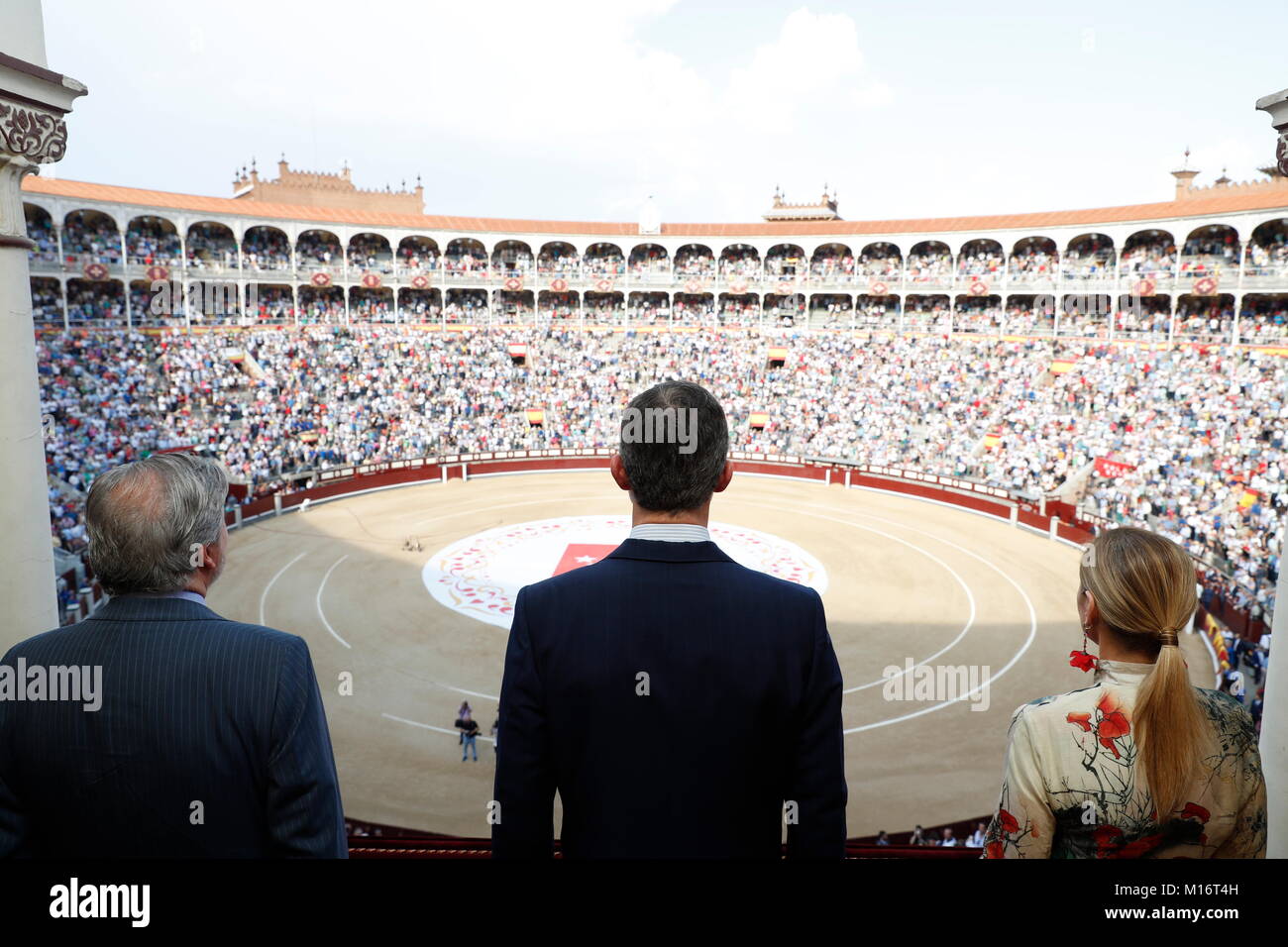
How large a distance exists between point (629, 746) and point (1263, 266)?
129 ft

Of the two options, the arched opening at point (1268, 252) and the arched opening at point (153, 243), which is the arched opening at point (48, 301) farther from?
the arched opening at point (1268, 252)

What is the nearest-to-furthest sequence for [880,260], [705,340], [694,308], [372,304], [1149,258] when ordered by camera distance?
[1149,258] → [705,340] → [372,304] → [880,260] → [694,308]

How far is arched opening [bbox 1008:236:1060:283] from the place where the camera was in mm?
39781

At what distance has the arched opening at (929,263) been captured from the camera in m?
42.9

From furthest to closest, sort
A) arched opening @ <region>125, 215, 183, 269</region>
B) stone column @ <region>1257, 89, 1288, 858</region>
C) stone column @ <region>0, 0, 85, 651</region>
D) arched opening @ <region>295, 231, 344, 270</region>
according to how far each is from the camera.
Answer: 1. arched opening @ <region>295, 231, 344, 270</region>
2. arched opening @ <region>125, 215, 183, 269</region>
3. stone column @ <region>0, 0, 85, 651</region>
4. stone column @ <region>1257, 89, 1288, 858</region>

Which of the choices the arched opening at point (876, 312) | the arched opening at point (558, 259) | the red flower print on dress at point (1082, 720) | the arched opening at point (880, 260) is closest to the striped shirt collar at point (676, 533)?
the red flower print on dress at point (1082, 720)

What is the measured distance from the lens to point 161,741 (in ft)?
6.84

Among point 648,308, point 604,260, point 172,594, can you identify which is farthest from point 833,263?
point 172,594

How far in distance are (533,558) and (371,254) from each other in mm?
29553

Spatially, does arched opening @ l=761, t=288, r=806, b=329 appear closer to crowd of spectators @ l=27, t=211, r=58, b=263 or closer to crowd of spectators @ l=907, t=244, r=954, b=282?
crowd of spectators @ l=907, t=244, r=954, b=282

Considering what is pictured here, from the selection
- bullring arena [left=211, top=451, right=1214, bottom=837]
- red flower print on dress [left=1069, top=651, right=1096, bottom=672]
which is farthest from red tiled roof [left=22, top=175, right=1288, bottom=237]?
red flower print on dress [left=1069, top=651, right=1096, bottom=672]

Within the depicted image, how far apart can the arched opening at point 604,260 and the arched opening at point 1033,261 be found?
68.0 feet

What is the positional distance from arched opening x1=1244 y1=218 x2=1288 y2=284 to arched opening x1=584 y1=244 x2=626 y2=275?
2932 cm

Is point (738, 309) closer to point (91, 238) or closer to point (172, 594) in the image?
point (91, 238)
